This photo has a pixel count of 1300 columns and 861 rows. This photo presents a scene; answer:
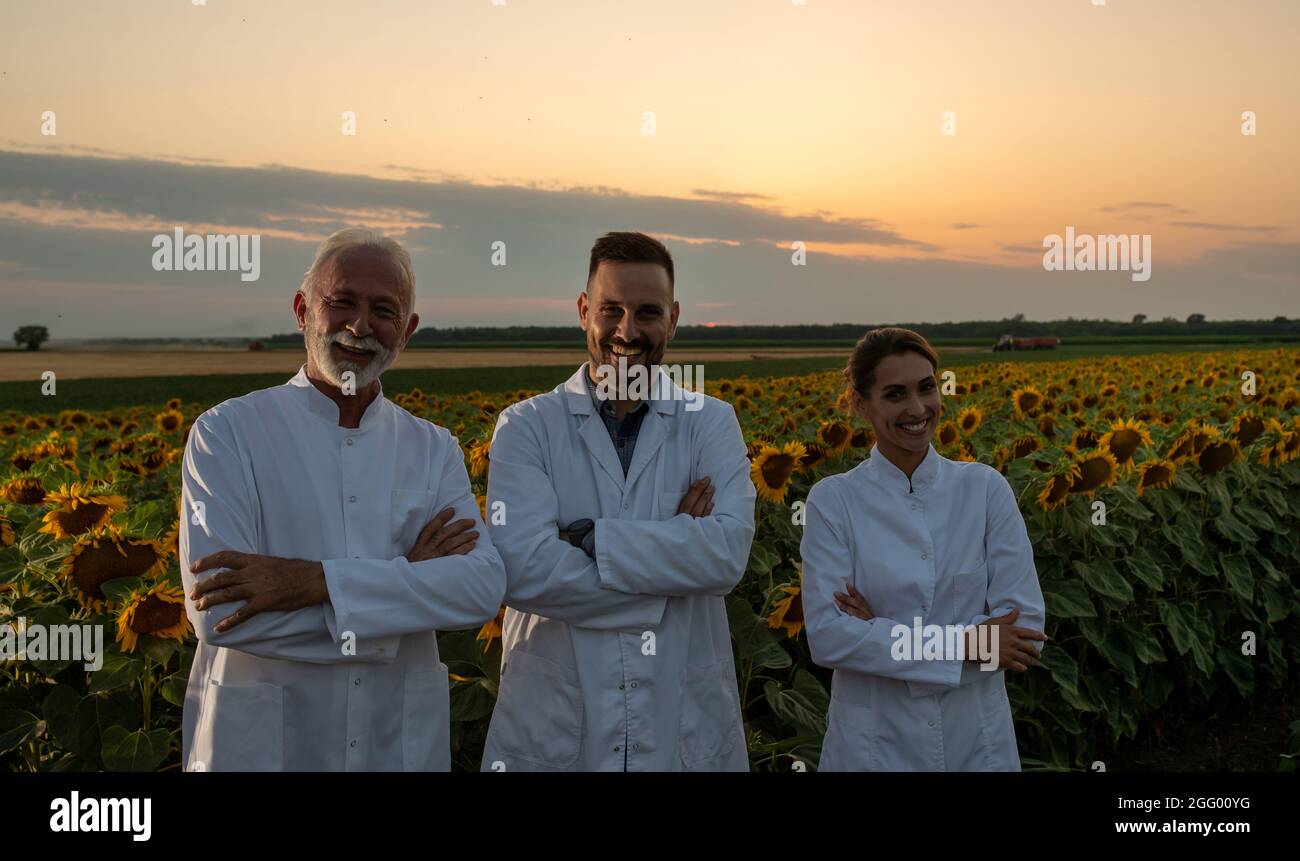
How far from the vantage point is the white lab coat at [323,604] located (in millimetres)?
3412

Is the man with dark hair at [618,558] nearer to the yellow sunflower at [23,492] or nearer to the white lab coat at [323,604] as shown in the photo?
the white lab coat at [323,604]

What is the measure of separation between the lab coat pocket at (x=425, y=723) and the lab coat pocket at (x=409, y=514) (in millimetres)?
445

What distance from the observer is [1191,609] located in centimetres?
716

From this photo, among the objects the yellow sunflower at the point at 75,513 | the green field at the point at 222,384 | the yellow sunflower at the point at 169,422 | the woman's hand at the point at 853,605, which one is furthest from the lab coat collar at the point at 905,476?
the green field at the point at 222,384

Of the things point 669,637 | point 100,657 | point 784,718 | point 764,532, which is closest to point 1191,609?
point 764,532

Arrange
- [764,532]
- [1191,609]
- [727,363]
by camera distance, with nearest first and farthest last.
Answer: [764,532] → [1191,609] → [727,363]

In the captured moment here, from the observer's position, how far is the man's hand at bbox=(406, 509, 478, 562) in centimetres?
369

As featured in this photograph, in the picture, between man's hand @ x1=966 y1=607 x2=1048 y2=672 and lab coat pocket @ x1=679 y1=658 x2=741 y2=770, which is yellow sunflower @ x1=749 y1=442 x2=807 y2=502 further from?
man's hand @ x1=966 y1=607 x2=1048 y2=672

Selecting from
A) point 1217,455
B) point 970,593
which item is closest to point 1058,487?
point 1217,455

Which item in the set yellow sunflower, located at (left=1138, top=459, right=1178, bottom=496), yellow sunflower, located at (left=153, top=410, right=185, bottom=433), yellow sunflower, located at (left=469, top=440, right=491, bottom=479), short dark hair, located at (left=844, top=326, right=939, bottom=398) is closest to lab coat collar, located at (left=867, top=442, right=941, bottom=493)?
short dark hair, located at (left=844, top=326, right=939, bottom=398)

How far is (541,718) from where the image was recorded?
3818mm

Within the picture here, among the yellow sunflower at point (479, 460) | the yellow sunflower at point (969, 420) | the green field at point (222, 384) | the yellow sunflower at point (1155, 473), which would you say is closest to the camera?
the yellow sunflower at point (479, 460)

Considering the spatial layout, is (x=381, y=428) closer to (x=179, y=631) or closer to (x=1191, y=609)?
(x=179, y=631)

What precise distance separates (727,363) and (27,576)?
57.3 metres
